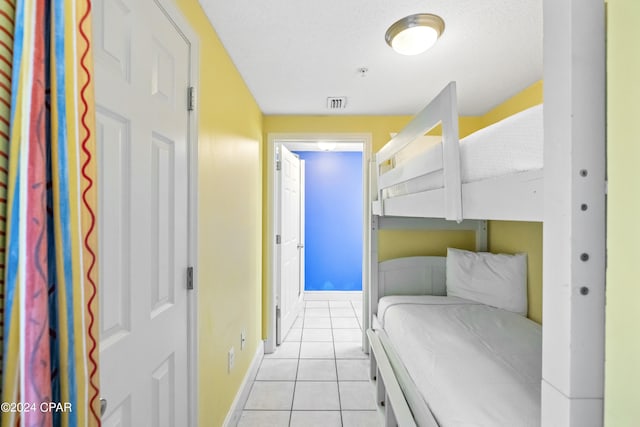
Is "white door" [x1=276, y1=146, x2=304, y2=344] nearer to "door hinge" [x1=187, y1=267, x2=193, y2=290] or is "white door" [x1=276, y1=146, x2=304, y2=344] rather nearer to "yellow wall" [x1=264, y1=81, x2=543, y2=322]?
"yellow wall" [x1=264, y1=81, x2=543, y2=322]

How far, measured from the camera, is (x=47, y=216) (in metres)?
0.47

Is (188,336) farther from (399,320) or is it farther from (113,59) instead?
(399,320)

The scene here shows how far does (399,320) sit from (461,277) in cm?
78

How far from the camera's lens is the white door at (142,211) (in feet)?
2.56

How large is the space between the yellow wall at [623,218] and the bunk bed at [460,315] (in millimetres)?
233

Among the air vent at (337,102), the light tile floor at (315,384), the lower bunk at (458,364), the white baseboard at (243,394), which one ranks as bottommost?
the light tile floor at (315,384)

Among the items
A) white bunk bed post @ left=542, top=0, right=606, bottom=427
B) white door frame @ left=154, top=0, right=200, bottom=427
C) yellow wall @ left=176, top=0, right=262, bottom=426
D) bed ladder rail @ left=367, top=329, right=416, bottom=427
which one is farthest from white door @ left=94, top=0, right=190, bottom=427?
white bunk bed post @ left=542, top=0, right=606, bottom=427

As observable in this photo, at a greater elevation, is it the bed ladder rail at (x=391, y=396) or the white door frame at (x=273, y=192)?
the white door frame at (x=273, y=192)

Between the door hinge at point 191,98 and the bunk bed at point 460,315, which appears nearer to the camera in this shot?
the bunk bed at point 460,315

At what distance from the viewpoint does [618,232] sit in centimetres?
44

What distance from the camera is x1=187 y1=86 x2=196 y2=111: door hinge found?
1244mm

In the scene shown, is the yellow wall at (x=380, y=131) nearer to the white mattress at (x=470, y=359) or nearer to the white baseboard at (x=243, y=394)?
the white baseboard at (x=243, y=394)

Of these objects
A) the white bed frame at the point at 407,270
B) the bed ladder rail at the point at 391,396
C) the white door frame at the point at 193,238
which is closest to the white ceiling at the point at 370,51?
the white door frame at the point at 193,238

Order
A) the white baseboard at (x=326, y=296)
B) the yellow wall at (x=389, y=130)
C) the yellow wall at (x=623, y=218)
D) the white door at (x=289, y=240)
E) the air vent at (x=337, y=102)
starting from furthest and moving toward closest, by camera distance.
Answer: the white baseboard at (x=326, y=296), the white door at (x=289, y=240), the yellow wall at (x=389, y=130), the air vent at (x=337, y=102), the yellow wall at (x=623, y=218)
